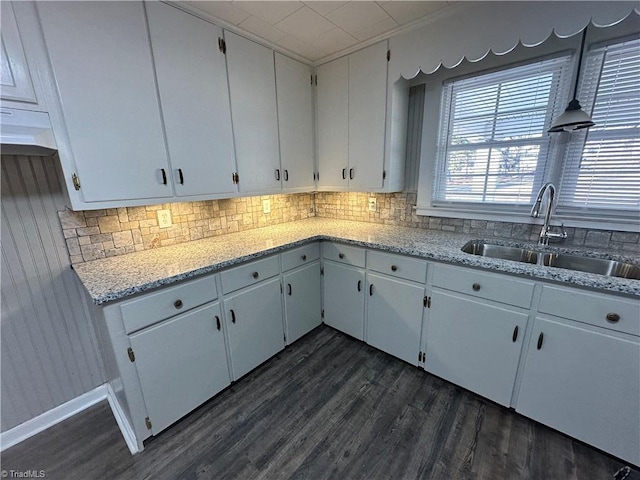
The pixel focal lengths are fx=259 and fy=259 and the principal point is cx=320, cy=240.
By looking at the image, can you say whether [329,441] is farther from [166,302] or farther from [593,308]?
[593,308]

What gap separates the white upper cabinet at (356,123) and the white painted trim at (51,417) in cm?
239

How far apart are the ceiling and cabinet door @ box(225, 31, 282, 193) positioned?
0.14 meters

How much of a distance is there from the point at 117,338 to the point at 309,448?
1166 millimetres

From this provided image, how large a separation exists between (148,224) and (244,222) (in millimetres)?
746

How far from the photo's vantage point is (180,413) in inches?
61.5

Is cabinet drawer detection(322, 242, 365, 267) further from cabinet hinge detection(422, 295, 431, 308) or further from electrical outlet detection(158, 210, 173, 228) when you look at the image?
electrical outlet detection(158, 210, 173, 228)

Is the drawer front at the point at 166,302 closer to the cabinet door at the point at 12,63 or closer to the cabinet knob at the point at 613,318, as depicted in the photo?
the cabinet door at the point at 12,63

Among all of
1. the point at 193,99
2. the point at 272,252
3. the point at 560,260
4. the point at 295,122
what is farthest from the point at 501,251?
the point at 193,99

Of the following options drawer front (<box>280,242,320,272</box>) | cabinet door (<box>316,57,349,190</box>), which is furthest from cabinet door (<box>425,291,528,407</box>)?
cabinet door (<box>316,57,349,190</box>)

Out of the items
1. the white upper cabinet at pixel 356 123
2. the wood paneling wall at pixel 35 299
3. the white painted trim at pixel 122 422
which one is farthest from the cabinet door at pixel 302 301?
the wood paneling wall at pixel 35 299

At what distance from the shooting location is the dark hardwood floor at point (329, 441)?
1.33m

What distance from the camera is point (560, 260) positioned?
1690mm

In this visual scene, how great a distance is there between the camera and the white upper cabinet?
2.04m

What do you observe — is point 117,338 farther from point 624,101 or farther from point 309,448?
point 624,101
